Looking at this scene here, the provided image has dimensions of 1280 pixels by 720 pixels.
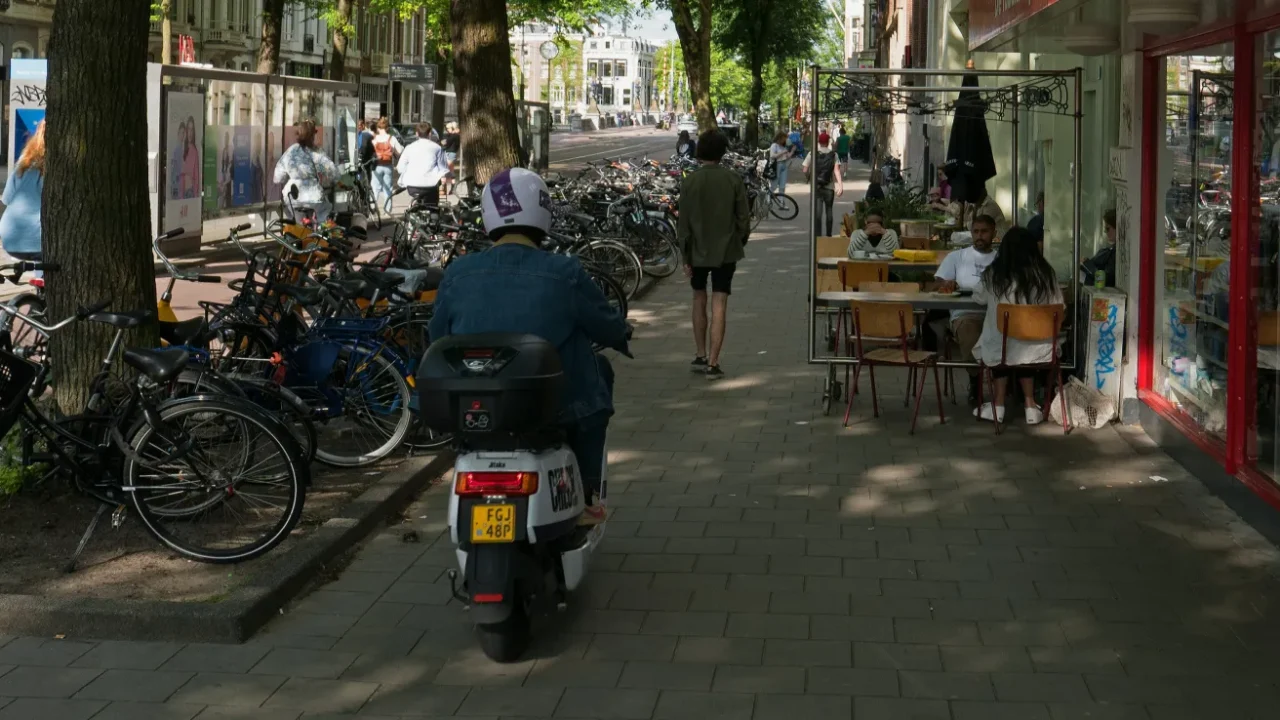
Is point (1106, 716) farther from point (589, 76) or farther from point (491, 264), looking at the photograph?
point (589, 76)

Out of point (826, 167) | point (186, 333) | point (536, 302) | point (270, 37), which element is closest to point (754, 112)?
point (270, 37)

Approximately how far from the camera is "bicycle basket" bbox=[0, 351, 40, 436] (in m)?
6.24

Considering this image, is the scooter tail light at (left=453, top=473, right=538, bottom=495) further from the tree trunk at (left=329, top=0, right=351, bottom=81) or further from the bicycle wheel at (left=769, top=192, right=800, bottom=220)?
the tree trunk at (left=329, top=0, right=351, bottom=81)

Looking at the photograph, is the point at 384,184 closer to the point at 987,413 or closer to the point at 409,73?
the point at 409,73

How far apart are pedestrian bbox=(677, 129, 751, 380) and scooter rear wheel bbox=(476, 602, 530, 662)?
20.1 feet

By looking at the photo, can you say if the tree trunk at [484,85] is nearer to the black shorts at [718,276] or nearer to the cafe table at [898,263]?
the cafe table at [898,263]

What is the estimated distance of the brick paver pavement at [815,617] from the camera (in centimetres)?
489

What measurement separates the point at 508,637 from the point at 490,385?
2.77 feet

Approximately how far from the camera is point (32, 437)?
6457 millimetres

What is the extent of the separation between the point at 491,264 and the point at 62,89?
2768mm

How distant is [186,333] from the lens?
7961mm

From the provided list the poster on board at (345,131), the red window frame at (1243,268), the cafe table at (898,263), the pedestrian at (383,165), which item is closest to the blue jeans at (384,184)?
the pedestrian at (383,165)

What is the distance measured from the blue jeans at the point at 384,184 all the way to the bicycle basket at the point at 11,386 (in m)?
23.3

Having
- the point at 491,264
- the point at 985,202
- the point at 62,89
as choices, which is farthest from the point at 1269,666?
the point at 985,202
